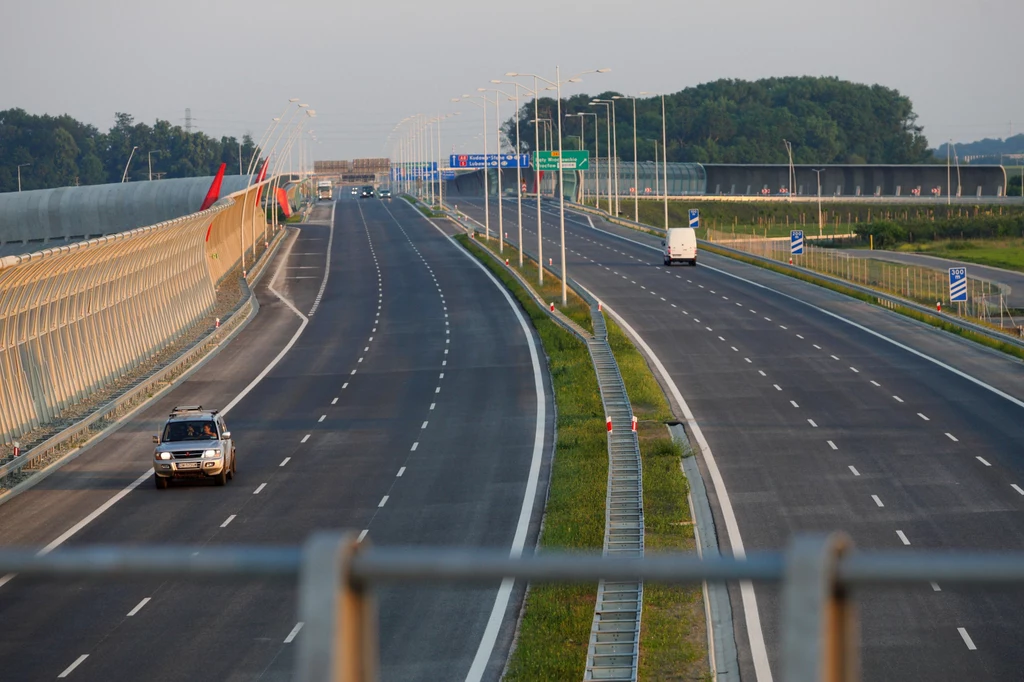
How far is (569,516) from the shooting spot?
3167 centimetres

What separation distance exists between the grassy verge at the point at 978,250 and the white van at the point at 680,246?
1499 inches

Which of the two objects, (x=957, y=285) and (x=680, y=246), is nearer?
(x=957, y=285)

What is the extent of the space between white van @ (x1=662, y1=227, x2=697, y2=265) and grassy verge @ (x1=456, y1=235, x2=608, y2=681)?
110ft

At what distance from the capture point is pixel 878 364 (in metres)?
54.1

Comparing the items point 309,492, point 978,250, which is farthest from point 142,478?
point 978,250

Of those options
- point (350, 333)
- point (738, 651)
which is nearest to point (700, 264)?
point (350, 333)

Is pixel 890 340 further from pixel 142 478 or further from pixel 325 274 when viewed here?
pixel 325 274

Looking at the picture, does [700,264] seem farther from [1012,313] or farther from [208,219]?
[208,219]

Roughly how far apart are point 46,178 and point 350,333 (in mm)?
140178

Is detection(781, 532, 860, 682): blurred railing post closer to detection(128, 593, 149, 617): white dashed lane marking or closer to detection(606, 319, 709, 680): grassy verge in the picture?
detection(606, 319, 709, 680): grassy verge

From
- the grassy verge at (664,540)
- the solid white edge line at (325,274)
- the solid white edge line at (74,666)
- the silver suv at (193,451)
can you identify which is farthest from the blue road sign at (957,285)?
the solid white edge line at (74,666)

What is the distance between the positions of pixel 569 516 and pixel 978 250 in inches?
4421

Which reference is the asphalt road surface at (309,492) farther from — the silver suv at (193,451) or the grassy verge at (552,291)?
the grassy verge at (552,291)

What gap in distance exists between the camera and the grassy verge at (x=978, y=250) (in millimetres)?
121312
